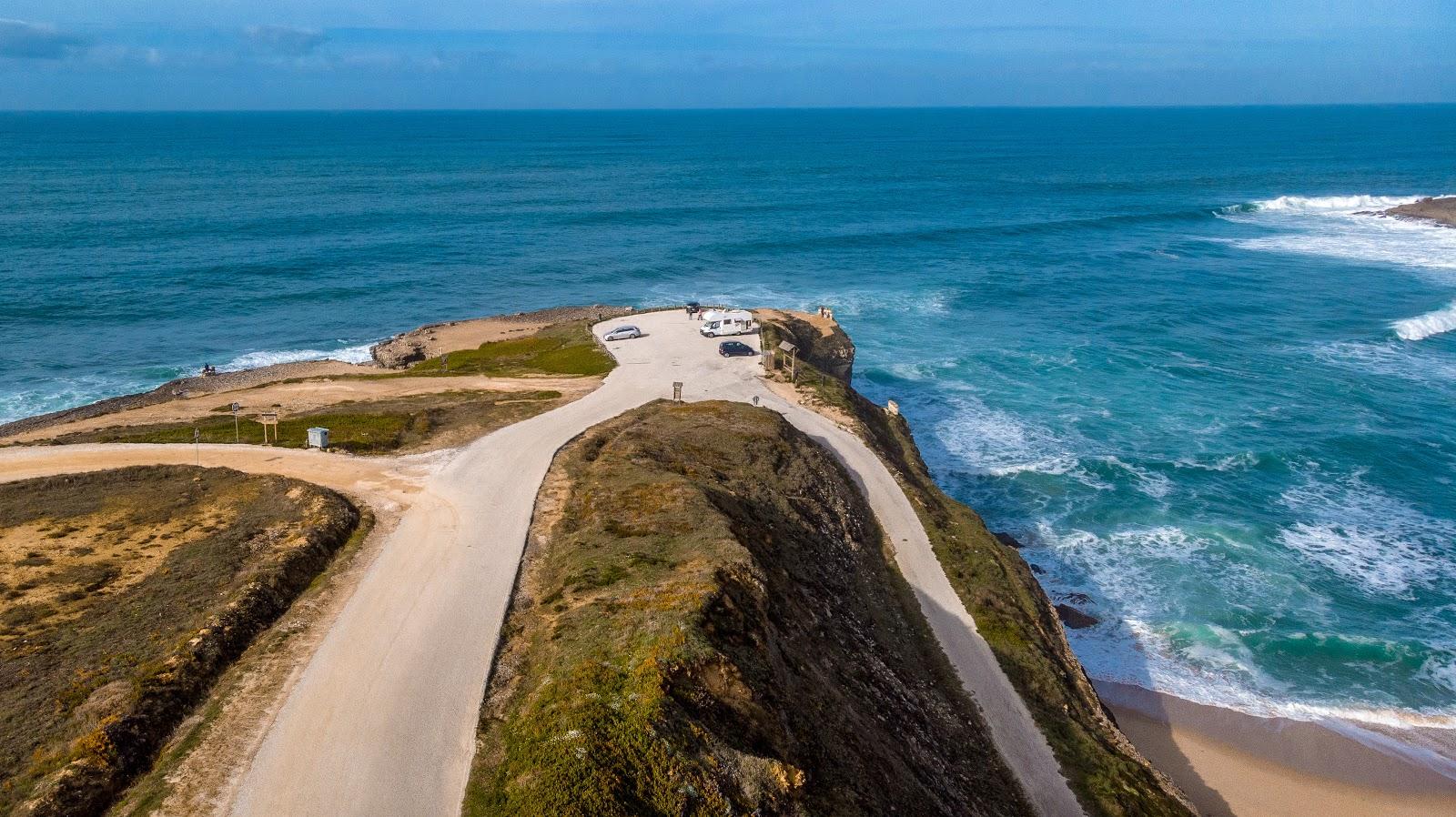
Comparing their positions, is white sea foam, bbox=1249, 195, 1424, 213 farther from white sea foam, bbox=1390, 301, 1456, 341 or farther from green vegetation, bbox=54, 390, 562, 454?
green vegetation, bbox=54, 390, 562, 454

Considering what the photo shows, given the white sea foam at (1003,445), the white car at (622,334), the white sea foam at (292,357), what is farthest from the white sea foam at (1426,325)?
the white sea foam at (292,357)

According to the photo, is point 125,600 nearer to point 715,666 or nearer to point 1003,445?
point 715,666

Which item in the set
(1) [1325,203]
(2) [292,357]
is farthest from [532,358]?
(1) [1325,203]

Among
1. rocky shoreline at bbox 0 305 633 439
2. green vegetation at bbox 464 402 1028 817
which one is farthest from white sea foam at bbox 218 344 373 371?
green vegetation at bbox 464 402 1028 817

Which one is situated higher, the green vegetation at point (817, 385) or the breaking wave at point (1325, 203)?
the breaking wave at point (1325, 203)

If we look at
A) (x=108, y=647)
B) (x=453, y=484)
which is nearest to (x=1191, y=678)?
(x=453, y=484)

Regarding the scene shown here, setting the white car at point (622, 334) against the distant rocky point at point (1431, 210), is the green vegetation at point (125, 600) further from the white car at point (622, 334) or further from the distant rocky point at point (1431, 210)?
the distant rocky point at point (1431, 210)

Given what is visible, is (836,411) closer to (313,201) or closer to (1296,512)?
(1296,512)
